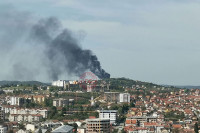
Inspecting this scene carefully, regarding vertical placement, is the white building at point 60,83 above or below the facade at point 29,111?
above

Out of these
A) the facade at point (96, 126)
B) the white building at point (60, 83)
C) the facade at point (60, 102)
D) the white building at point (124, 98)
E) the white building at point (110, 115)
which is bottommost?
the facade at point (96, 126)

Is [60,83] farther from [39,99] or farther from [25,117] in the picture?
[25,117]

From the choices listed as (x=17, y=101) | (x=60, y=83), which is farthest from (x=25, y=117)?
(x=60, y=83)

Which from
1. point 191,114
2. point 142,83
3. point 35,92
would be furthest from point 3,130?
point 142,83

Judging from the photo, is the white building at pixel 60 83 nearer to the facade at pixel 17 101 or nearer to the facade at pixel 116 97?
the facade at pixel 116 97

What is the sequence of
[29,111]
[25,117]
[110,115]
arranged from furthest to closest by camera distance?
1. [29,111]
2. [25,117]
3. [110,115]

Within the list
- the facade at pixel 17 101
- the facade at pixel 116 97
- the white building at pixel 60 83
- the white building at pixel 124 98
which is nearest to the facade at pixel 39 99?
the facade at pixel 17 101

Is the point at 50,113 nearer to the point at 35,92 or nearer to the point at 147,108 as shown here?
the point at 147,108

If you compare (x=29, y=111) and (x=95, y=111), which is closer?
(x=95, y=111)
